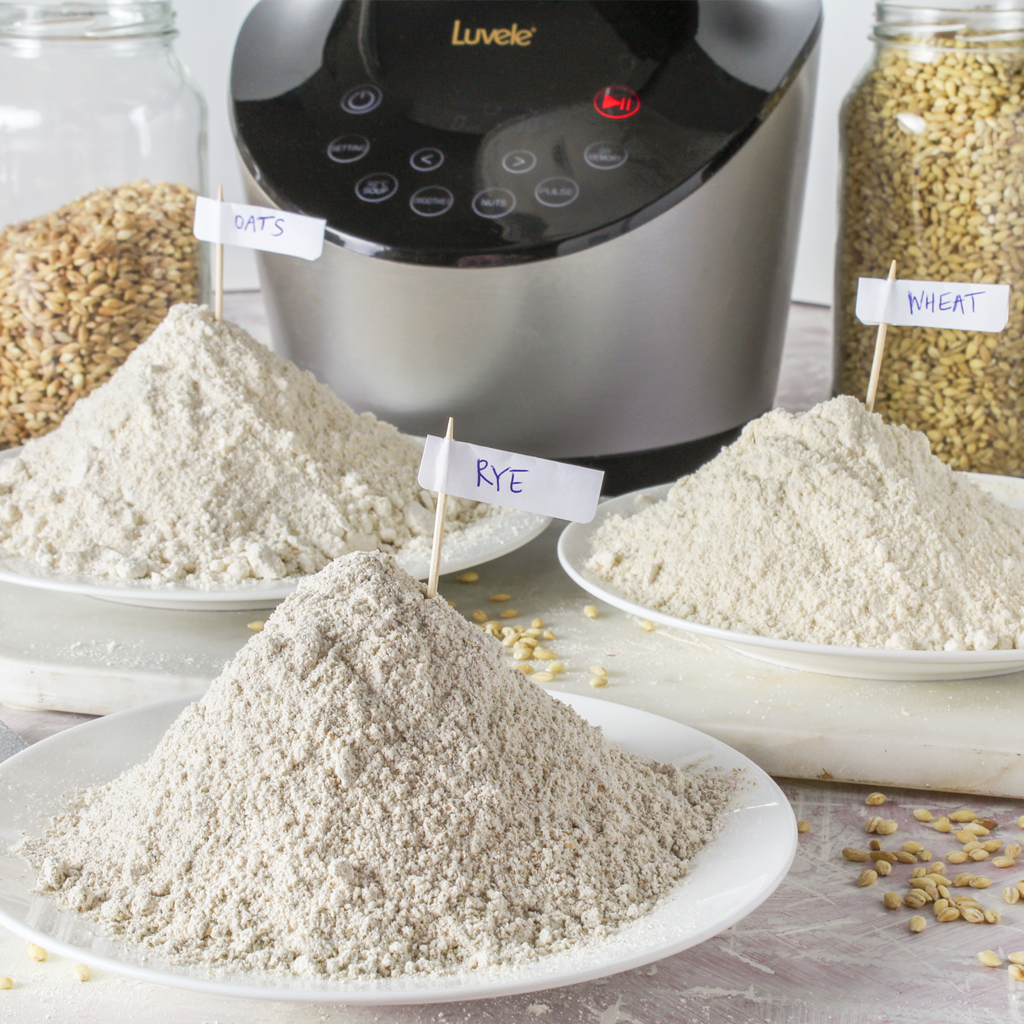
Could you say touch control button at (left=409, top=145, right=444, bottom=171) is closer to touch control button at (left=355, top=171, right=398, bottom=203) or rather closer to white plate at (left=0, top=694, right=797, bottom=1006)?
touch control button at (left=355, top=171, right=398, bottom=203)

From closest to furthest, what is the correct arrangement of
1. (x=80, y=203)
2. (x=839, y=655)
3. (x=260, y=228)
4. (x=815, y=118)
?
(x=839, y=655) → (x=260, y=228) → (x=80, y=203) → (x=815, y=118)

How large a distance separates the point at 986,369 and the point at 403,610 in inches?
30.4

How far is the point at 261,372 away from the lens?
3.48 feet

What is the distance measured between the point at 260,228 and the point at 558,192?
0.27m

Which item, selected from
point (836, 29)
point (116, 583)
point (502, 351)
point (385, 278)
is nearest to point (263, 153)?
point (385, 278)

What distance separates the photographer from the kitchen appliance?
44.0 inches

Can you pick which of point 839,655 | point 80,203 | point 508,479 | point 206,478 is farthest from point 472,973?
point 80,203

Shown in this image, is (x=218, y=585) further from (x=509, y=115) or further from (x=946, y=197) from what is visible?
(x=946, y=197)

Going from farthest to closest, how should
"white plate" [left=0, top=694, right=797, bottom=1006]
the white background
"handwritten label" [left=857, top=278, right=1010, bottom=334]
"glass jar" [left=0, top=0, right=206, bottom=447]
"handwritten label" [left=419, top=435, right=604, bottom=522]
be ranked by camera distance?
the white background → "glass jar" [left=0, top=0, right=206, bottom=447] → "handwritten label" [left=857, top=278, right=1010, bottom=334] → "handwritten label" [left=419, top=435, right=604, bottom=522] → "white plate" [left=0, top=694, right=797, bottom=1006]

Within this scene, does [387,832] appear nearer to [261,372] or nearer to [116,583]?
[116,583]

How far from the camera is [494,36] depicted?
1.16m

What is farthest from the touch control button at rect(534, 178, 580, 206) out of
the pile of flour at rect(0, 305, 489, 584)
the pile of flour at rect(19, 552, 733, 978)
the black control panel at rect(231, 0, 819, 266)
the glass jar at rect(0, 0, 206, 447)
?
the pile of flour at rect(19, 552, 733, 978)

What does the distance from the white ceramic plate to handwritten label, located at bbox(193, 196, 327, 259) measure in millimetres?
283

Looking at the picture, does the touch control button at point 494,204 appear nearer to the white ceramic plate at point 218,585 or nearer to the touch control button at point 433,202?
the touch control button at point 433,202
